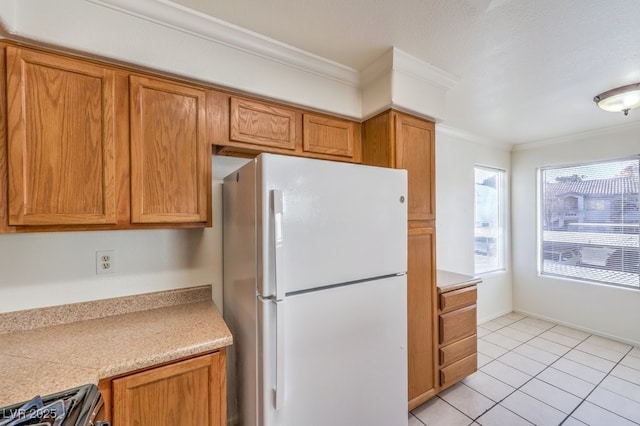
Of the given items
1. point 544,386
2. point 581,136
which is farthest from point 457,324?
point 581,136

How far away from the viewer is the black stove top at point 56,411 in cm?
72

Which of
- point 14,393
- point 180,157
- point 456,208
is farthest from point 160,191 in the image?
point 456,208

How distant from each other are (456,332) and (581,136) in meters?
2.98

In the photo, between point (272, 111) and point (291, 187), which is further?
point (272, 111)

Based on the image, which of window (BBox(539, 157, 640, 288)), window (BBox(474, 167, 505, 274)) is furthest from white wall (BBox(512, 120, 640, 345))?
window (BBox(474, 167, 505, 274))

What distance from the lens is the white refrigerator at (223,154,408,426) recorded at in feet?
3.52

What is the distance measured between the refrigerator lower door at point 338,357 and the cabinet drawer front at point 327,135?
98 centimetres

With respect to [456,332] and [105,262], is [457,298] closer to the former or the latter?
[456,332]

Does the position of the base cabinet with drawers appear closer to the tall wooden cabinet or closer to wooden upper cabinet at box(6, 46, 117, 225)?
the tall wooden cabinet

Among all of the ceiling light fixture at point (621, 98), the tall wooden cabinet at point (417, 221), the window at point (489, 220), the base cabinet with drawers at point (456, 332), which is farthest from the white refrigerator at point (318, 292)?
the window at point (489, 220)

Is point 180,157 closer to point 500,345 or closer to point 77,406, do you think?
point 77,406

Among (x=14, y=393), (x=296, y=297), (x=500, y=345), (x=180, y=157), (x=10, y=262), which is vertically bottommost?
(x=500, y=345)

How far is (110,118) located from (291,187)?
37.2 inches

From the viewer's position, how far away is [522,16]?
136 cm
